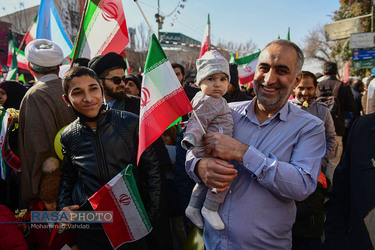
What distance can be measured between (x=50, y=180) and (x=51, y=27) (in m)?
3.15

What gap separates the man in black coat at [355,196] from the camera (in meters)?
1.40

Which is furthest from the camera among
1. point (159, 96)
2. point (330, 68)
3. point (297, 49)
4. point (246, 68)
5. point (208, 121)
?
point (246, 68)

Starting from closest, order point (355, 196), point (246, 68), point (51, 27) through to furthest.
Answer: point (355, 196)
point (51, 27)
point (246, 68)

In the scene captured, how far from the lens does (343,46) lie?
2430 cm

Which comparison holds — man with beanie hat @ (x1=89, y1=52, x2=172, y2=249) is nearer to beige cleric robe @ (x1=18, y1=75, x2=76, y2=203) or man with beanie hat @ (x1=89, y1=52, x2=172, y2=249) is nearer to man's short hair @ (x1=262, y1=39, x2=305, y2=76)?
beige cleric robe @ (x1=18, y1=75, x2=76, y2=203)

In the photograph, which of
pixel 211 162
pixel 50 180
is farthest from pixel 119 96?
pixel 211 162

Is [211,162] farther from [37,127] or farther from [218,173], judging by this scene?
[37,127]

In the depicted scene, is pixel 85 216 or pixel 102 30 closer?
pixel 85 216

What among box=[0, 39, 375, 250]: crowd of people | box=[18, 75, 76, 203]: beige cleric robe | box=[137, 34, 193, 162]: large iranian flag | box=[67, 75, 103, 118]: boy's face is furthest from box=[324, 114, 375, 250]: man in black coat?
box=[18, 75, 76, 203]: beige cleric robe

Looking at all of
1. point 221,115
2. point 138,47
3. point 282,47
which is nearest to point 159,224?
point 221,115

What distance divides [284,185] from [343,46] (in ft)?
90.8

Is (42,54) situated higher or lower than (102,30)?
lower

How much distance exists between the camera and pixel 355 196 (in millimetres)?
1493

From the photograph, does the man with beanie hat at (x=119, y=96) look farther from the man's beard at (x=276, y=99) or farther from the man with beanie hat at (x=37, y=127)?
the man's beard at (x=276, y=99)
